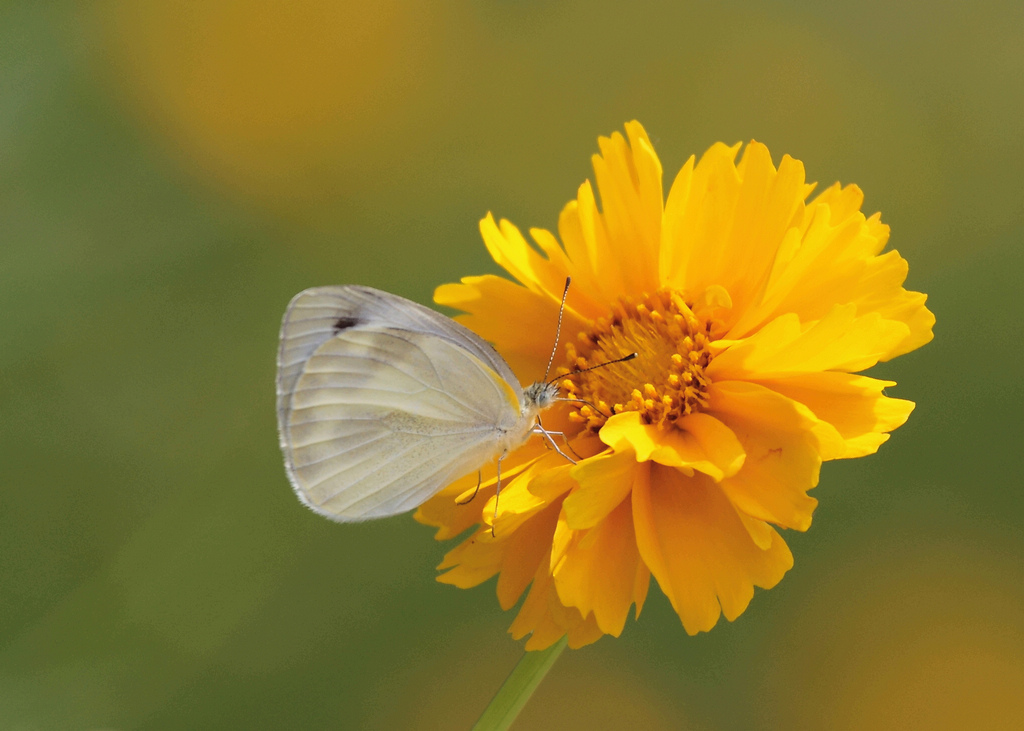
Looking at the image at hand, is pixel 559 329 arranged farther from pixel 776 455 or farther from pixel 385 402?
pixel 776 455

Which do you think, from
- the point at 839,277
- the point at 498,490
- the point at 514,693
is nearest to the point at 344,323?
the point at 498,490

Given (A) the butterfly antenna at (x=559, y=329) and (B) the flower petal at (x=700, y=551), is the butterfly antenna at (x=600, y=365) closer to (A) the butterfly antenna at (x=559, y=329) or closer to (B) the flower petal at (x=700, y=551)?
(A) the butterfly antenna at (x=559, y=329)

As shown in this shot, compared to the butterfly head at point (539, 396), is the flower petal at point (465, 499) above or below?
below

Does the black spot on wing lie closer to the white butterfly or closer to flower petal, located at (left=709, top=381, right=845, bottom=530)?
the white butterfly

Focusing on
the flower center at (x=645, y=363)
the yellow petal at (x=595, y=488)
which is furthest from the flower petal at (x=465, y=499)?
the yellow petal at (x=595, y=488)

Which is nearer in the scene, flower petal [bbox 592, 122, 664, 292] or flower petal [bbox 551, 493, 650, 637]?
flower petal [bbox 551, 493, 650, 637]

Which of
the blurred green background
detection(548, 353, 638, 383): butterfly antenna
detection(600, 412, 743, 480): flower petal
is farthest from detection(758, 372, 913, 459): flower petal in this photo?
the blurred green background
